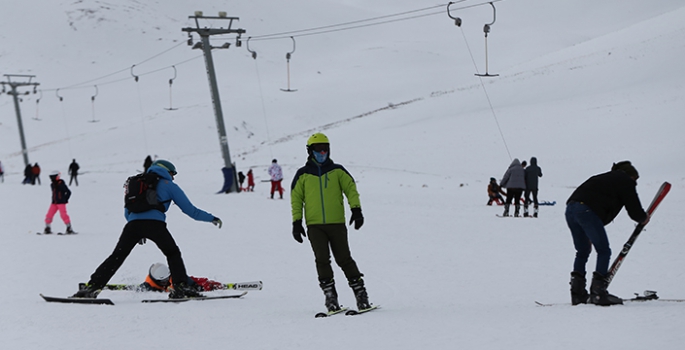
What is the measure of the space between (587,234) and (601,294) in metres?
0.59

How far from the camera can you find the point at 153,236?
719cm

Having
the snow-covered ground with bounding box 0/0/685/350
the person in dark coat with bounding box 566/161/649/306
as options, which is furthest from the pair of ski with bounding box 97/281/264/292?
the person in dark coat with bounding box 566/161/649/306

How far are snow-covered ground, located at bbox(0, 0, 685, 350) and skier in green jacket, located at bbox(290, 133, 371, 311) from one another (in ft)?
1.56

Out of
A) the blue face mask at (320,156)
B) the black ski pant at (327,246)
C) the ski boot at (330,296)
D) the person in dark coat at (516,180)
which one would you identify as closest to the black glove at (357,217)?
the black ski pant at (327,246)

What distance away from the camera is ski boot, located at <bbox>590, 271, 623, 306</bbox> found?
6449 mm

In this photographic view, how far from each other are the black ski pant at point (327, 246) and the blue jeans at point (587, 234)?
2.21 m

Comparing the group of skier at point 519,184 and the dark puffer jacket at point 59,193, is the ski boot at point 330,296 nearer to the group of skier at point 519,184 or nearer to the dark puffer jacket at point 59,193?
the dark puffer jacket at point 59,193

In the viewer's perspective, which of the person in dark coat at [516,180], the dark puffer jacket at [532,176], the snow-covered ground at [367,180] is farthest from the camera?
the dark puffer jacket at [532,176]

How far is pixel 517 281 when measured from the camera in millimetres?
9219

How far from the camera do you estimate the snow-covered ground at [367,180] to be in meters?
5.95

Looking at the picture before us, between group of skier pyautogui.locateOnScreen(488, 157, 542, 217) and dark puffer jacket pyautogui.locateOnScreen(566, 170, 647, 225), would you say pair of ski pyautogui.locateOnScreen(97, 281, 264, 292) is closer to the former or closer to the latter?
dark puffer jacket pyautogui.locateOnScreen(566, 170, 647, 225)

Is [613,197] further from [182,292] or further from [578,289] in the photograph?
→ [182,292]

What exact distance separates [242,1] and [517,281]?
156m

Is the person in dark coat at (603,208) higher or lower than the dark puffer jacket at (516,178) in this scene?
higher
